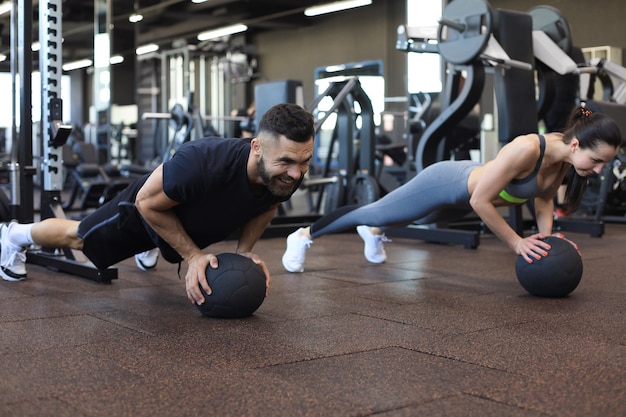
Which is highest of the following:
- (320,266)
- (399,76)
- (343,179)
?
(399,76)

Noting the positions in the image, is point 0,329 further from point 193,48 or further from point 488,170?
point 193,48

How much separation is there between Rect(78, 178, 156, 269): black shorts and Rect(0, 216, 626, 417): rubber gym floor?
17 centimetres

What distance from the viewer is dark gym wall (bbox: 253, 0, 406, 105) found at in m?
9.59

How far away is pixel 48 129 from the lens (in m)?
3.28

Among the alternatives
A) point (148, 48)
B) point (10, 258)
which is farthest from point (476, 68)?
point (148, 48)

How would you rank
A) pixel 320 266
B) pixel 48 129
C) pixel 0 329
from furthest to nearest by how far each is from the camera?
pixel 320 266 < pixel 48 129 < pixel 0 329

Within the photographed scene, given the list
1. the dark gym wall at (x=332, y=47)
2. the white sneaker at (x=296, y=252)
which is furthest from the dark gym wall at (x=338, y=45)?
the white sneaker at (x=296, y=252)

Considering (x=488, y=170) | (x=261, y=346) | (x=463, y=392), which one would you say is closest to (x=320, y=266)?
(x=488, y=170)

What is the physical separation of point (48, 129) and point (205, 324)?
60.0 inches

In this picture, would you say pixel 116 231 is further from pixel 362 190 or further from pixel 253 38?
pixel 253 38

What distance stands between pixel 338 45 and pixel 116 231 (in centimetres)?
835

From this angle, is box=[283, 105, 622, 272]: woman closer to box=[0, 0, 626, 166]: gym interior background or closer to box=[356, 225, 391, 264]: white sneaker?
box=[356, 225, 391, 264]: white sneaker

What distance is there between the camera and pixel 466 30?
4.14 m

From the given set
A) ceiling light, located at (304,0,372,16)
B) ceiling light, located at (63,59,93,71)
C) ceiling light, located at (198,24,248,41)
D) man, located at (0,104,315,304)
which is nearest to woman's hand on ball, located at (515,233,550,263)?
man, located at (0,104,315,304)
